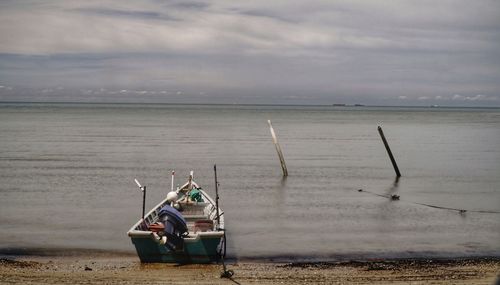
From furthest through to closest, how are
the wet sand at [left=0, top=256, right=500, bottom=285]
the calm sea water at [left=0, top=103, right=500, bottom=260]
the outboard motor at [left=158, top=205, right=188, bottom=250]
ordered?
the calm sea water at [left=0, top=103, right=500, bottom=260]
the outboard motor at [left=158, top=205, right=188, bottom=250]
the wet sand at [left=0, top=256, right=500, bottom=285]

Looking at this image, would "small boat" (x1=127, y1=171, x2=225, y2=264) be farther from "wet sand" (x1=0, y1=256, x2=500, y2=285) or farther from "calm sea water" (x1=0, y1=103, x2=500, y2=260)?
"calm sea water" (x1=0, y1=103, x2=500, y2=260)

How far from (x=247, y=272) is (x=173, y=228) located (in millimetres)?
2351

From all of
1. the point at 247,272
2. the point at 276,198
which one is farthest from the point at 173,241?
the point at 276,198

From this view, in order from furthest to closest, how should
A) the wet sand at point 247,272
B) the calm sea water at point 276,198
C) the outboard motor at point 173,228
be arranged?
the calm sea water at point 276,198 < the outboard motor at point 173,228 < the wet sand at point 247,272

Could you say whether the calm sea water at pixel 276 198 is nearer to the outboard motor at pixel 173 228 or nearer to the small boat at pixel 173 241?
the small boat at pixel 173 241

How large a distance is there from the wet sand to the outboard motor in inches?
27.6

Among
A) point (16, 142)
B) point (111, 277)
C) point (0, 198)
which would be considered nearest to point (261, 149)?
point (16, 142)

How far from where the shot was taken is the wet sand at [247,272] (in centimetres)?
1418

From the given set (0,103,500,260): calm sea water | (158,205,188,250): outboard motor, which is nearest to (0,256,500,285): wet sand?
(158,205,188,250): outboard motor

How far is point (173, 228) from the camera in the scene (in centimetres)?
1522

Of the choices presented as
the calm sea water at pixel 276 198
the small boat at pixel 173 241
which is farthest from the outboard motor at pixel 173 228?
the calm sea water at pixel 276 198

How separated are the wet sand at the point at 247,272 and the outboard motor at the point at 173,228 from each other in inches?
27.6

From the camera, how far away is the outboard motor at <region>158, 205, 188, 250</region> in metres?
15.2

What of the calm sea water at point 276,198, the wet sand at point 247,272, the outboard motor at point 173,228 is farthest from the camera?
the calm sea water at point 276,198
